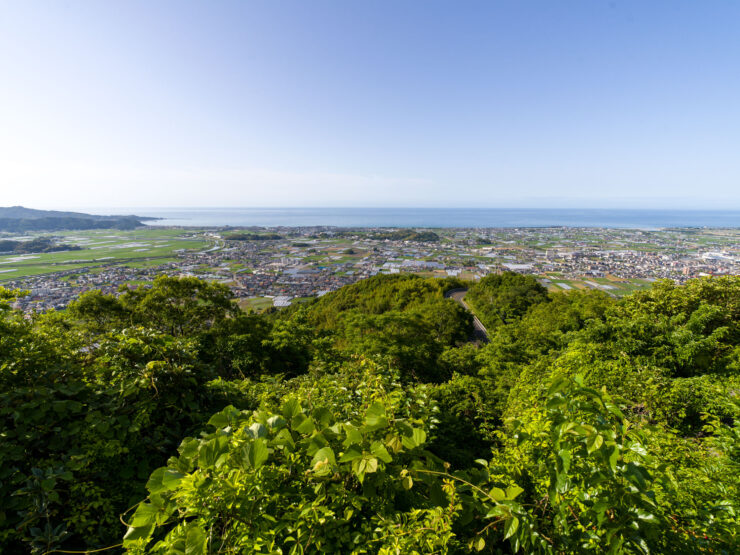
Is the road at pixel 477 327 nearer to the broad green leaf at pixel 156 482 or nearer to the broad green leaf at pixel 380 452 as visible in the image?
the broad green leaf at pixel 380 452

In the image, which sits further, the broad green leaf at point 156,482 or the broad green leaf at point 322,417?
the broad green leaf at point 322,417

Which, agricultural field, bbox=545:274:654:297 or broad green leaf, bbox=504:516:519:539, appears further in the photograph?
agricultural field, bbox=545:274:654:297

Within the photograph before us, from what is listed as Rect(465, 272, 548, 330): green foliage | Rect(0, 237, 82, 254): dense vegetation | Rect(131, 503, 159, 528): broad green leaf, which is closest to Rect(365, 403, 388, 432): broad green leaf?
Rect(131, 503, 159, 528): broad green leaf

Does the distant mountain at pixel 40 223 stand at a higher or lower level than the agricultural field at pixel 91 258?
higher

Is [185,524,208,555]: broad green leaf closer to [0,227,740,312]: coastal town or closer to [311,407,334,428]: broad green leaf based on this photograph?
[311,407,334,428]: broad green leaf

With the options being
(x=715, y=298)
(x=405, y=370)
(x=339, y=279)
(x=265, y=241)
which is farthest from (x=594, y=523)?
(x=265, y=241)

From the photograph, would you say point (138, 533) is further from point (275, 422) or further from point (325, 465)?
point (325, 465)

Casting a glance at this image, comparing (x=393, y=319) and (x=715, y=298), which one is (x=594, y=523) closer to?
(x=393, y=319)

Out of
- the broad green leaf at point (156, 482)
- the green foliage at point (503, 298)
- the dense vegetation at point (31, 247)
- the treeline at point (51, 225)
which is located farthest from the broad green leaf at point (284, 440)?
the treeline at point (51, 225)
